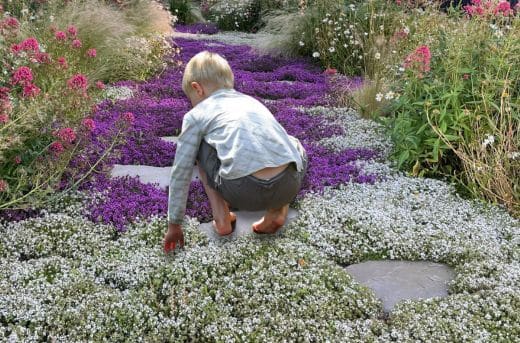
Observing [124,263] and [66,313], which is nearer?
[66,313]

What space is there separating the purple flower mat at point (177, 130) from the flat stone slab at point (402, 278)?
0.96 meters

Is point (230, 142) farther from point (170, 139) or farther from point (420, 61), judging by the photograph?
point (170, 139)

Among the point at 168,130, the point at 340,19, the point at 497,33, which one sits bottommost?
the point at 168,130

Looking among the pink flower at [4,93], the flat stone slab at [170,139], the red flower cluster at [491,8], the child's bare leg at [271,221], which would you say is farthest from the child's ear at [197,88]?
the red flower cluster at [491,8]

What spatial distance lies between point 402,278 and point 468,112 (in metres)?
1.55

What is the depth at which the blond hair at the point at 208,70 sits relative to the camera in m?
3.01

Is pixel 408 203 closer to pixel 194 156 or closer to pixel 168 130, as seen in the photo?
pixel 194 156

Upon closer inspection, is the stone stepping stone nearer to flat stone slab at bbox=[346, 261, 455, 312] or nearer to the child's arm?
the child's arm

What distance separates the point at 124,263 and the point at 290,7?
8.44 meters

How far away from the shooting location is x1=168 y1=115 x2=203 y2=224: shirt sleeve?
2.89 m

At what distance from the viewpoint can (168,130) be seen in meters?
5.04

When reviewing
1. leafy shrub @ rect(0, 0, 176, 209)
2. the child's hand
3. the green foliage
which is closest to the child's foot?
the child's hand

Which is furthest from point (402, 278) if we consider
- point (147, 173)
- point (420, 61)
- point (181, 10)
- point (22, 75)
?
point (181, 10)

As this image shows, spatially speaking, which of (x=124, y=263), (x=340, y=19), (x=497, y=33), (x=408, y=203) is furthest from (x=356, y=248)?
(x=340, y=19)
